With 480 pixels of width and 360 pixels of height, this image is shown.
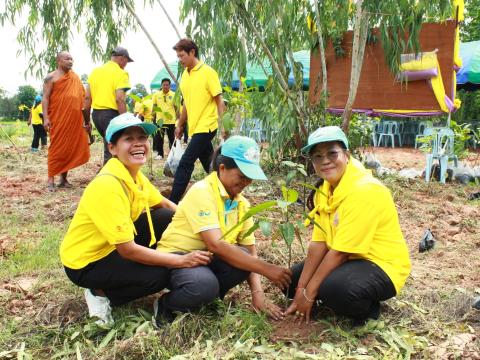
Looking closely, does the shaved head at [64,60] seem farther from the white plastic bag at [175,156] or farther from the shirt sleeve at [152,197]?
the shirt sleeve at [152,197]

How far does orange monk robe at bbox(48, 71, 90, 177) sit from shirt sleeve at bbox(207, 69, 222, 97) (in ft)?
6.21

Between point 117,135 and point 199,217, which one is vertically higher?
point 117,135

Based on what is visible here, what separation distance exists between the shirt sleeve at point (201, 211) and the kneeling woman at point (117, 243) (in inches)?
Answer: 4.9

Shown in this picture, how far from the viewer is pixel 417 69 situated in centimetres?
574

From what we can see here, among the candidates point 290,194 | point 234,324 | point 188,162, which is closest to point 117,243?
point 234,324

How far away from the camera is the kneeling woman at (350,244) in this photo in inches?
79.4

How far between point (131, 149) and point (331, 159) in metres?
0.85

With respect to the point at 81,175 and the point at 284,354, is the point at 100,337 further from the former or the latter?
the point at 81,175

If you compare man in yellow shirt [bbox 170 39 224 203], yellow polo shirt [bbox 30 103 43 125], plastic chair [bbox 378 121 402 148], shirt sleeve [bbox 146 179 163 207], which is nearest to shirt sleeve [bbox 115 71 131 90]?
man in yellow shirt [bbox 170 39 224 203]

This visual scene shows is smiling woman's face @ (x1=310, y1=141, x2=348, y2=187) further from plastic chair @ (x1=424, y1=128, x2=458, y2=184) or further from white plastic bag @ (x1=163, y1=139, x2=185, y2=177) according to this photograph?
plastic chair @ (x1=424, y1=128, x2=458, y2=184)

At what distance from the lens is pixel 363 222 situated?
1994 mm

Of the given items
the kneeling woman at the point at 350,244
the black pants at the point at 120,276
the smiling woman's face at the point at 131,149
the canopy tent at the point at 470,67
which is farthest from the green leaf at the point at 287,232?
the canopy tent at the point at 470,67

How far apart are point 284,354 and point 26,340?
1.06m

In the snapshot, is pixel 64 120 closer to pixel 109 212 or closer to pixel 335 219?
pixel 109 212
